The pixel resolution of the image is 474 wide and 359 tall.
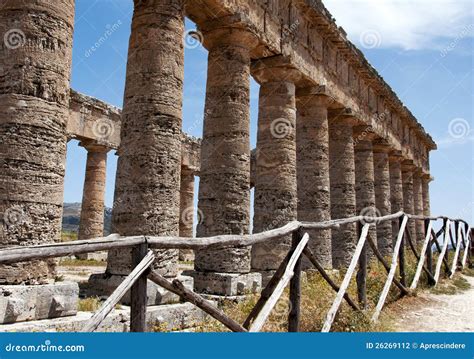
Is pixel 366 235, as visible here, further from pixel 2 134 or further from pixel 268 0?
pixel 268 0

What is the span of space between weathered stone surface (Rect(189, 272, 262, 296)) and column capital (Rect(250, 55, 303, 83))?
6.27 meters

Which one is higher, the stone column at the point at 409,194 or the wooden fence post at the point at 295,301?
the stone column at the point at 409,194

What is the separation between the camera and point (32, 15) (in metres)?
7.01

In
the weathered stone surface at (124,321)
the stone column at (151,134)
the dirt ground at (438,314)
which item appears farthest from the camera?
the stone column at (151,134)

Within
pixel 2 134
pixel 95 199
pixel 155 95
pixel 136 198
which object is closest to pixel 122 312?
pixel 136 198

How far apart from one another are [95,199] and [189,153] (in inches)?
235

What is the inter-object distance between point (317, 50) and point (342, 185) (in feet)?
17.6

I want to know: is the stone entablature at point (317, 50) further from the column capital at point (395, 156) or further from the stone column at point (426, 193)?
the stone column at point (426, 193)

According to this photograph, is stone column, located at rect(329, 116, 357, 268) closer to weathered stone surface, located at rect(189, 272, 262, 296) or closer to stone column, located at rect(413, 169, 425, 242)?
weathered stone surface, located at rect(189, 272, 262, 296)

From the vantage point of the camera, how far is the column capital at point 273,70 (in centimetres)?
1342

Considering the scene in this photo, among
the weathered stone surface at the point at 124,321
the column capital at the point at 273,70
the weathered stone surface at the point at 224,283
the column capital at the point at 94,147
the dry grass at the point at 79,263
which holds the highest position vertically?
the column capital at the point at 273,70

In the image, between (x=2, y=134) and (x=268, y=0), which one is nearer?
(x=2, y=134)

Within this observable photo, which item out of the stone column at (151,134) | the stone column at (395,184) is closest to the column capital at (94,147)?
the stone column at (151,134)

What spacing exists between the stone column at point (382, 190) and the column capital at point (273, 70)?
34.3 feet
